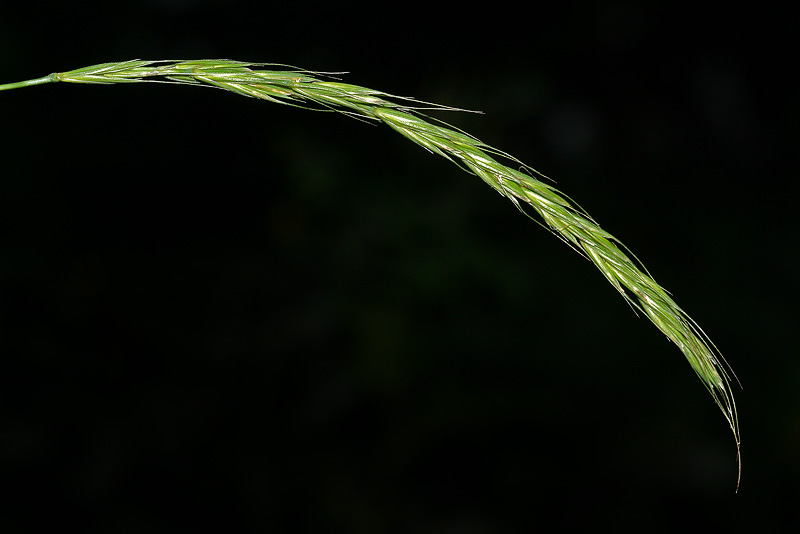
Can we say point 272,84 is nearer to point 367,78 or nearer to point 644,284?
point 644,284

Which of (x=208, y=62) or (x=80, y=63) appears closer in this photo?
(x=208, y=62)

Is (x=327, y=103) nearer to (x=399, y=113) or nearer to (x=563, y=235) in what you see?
(x=399, y=113)

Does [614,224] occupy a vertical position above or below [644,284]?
below

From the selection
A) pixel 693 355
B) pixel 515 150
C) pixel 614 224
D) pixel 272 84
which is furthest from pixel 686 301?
pixel 272 84

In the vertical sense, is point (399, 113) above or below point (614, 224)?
above

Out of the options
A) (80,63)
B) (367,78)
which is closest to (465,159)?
(367,78)

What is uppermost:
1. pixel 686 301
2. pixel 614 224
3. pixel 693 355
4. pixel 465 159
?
pixel 465 159
